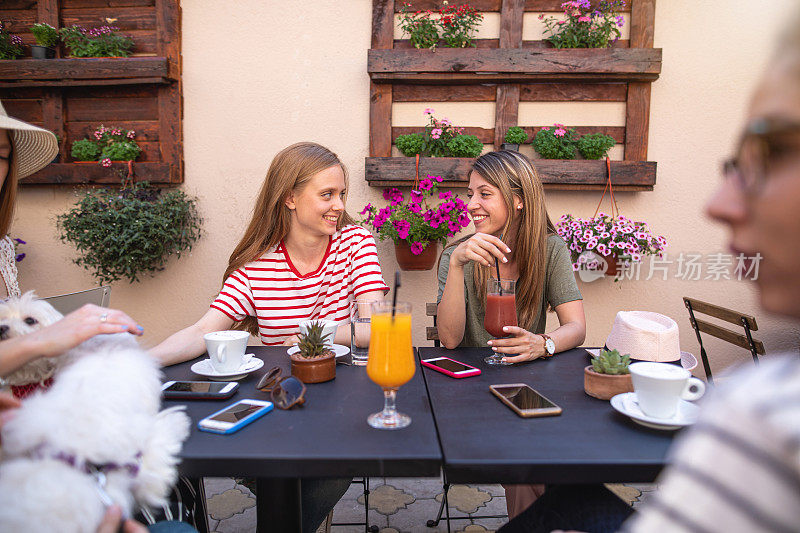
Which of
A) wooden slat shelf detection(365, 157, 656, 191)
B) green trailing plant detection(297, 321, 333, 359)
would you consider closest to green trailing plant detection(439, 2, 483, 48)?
wooden slat shelf detection(365, 157, 656, 191)

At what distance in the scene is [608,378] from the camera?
4.07 feet

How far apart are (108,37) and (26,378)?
299 cm

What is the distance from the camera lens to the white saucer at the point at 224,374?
4.56 ft

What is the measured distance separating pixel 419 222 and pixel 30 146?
1.83 metres

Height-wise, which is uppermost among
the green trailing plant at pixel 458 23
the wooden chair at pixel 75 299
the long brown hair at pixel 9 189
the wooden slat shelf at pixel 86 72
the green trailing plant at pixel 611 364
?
the green trailing plant at pixel 458 23

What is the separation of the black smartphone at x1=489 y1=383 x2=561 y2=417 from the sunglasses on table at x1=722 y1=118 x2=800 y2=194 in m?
0.74

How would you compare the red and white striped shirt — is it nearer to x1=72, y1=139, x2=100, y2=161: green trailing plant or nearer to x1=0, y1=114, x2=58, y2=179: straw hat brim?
x1=0, y1=114, x2=58, y2=179: straw hat brim

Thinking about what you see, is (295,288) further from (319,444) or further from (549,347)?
(319,444)

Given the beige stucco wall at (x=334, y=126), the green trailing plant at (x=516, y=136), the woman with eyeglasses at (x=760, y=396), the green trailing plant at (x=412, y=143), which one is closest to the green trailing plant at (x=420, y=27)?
the beige stucco wall at (x=334, y=126)

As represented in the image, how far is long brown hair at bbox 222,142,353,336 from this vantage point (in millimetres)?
2135

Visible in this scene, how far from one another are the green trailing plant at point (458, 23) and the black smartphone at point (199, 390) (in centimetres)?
255

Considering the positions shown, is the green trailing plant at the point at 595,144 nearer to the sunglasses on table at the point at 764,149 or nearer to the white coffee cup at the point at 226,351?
the white coffee cup at the point at 226,351

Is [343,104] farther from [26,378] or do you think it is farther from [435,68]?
[26,378]

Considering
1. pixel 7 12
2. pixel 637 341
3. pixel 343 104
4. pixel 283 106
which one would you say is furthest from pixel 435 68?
pixel 7 12
